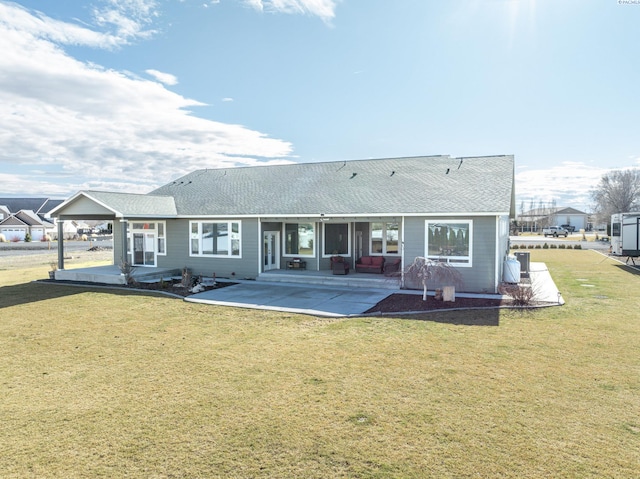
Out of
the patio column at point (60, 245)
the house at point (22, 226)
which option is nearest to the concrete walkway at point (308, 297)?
the patio column at point (60, 245)

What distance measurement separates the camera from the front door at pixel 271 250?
17750 mm

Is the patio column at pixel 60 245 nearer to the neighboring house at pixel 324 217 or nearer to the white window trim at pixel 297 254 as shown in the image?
the neighboring house at pixel 324 217

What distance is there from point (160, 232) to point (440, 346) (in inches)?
598

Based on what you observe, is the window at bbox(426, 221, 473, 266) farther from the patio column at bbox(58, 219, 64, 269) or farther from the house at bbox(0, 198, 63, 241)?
the house at bbox(0, 198, 63, 241)

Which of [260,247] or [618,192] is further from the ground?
[618,192]

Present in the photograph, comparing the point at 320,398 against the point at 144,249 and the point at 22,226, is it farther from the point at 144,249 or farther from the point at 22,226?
the point at 22,226

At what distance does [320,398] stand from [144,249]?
54.3 feet

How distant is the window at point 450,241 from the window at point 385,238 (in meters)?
2.80

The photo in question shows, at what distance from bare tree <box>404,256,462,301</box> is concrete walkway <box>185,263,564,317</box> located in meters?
0.57

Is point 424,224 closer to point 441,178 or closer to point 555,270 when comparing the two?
point 441,178

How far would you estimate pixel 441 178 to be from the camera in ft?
55.6

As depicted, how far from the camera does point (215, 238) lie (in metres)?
18.1

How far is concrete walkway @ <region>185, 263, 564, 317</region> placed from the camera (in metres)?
11.6

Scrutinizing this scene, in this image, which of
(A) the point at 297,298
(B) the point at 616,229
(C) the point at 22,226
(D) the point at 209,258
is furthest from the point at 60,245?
(C) the point at 22,226
